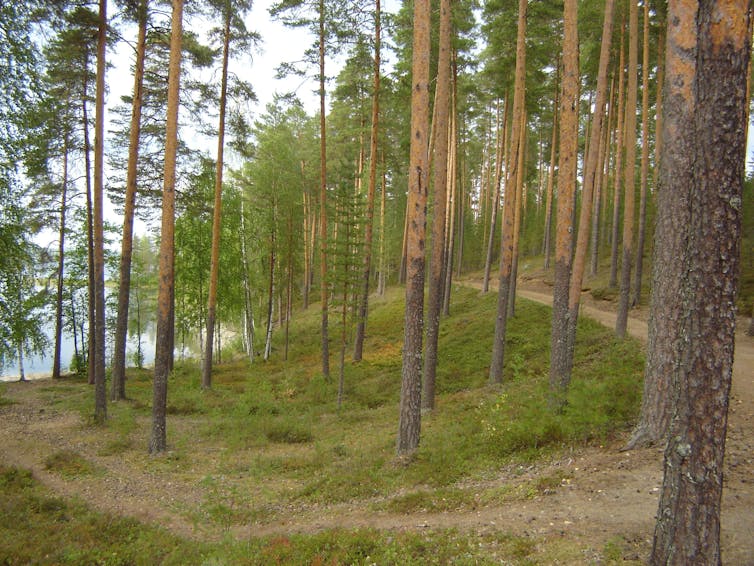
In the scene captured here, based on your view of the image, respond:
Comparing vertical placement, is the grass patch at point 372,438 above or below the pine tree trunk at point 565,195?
below

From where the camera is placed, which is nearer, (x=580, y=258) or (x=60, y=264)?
(x=580, y=258)

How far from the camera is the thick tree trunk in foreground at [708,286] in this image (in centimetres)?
300

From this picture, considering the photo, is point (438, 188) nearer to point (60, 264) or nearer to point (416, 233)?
point (416, 233)

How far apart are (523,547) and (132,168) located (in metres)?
14.3

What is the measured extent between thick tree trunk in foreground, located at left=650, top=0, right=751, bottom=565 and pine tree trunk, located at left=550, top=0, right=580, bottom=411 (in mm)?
5609

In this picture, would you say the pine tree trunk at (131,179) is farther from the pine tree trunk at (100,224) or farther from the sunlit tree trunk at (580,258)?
the sunlit tree trunk at (580,258)

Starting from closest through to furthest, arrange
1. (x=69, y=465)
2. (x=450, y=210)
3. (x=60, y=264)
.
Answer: (x=69, y=465) < (x=60, y=264) < (x=450, y=210)

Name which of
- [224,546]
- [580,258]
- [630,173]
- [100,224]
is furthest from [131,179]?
[630,173]

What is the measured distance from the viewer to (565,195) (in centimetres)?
911

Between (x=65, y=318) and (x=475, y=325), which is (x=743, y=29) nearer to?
(x=475, y=325)

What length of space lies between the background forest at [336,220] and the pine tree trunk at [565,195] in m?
0.04

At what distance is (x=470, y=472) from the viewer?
7484 mm

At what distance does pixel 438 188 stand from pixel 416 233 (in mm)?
3025

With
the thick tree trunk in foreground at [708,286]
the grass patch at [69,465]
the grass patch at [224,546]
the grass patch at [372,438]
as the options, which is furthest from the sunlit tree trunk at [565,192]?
the grass patch at [69,465]
